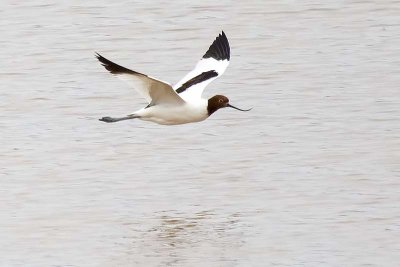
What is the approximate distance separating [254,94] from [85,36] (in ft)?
12.0

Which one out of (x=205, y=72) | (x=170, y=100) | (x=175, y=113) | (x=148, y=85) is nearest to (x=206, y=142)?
(x=205, y=72)

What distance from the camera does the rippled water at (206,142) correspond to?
9.99 metres

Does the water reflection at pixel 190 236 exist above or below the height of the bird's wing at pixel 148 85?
below

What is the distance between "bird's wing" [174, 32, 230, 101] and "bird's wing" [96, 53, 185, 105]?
37cm

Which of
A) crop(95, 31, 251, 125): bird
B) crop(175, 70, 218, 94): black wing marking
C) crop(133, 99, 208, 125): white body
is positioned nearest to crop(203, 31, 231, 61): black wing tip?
crop(175, 70, 218, 94): black wing marking

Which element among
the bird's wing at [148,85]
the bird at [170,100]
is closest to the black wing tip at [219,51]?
the bird at [170,100]

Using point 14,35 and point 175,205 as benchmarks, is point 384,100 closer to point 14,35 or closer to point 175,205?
point 175,205

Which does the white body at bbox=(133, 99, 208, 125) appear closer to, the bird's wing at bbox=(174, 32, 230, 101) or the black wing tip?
the bird's wing at bbox=(174, 32, 230, 101)

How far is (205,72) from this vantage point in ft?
41.1

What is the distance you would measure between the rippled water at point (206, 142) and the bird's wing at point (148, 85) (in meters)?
0.67

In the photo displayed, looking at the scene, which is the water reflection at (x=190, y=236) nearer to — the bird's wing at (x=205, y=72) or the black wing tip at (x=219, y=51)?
the bird's wing at (x=205, y=72)

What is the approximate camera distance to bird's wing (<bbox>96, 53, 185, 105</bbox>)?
1059 cm

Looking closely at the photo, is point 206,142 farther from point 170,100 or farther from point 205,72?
point 170,100

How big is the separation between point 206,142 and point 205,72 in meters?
0.69
